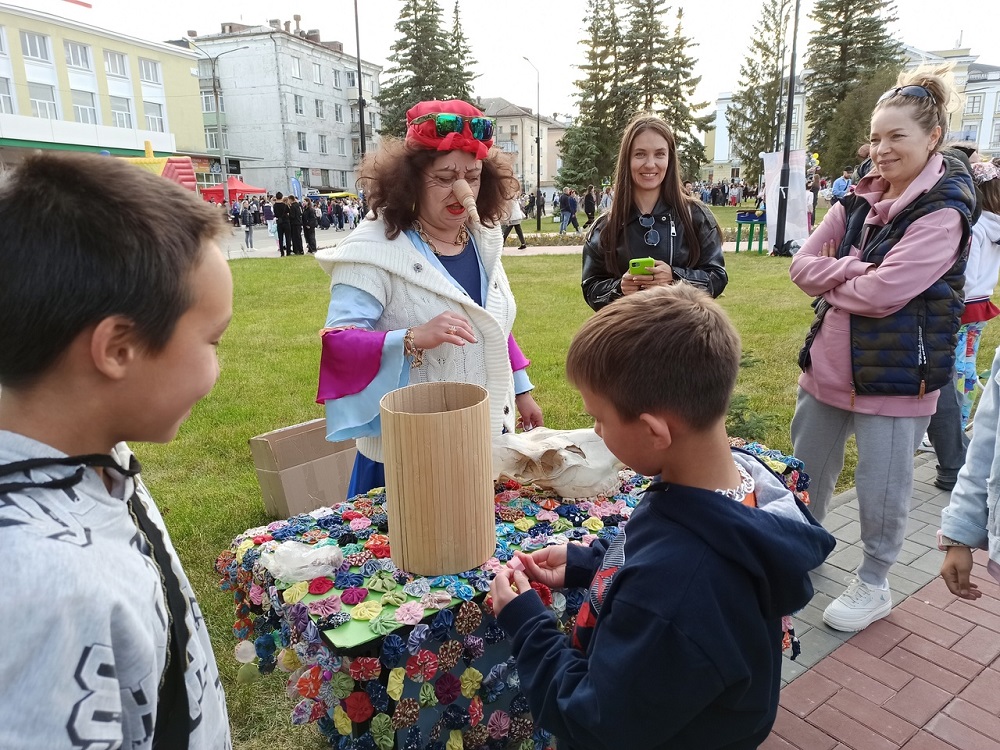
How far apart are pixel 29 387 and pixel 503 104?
3179 inches

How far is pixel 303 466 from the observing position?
3.37 metres

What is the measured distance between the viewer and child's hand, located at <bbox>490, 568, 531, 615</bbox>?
1357 mm

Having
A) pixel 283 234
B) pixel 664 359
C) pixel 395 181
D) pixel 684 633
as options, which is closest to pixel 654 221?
pixel 395 181

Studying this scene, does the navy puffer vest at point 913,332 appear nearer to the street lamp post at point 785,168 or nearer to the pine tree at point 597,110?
the street lamp post at point 785,168

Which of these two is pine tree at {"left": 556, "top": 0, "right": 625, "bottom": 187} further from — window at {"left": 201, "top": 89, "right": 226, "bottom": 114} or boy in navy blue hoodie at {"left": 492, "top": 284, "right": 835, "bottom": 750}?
boy in navy blue hoodie at {"left": 492, "top": 284, "right": 835, "bottom": 750}

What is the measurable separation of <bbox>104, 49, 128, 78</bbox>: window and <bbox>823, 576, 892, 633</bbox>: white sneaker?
4222 cm

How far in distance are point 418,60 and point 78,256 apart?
137ft

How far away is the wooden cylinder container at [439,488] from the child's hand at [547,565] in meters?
0.11

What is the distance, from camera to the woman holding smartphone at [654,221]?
3062mm

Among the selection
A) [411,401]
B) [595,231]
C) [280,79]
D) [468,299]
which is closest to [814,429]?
[595,231]

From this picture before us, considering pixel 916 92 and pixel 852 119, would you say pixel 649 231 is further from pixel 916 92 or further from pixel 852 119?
pixel 852 119

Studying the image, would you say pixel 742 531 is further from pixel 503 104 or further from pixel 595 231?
pixel 503 104

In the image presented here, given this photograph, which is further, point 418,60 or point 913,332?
point 418,60

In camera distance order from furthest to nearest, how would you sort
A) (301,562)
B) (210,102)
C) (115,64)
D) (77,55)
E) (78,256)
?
(210,102) → (115,64) → (77,55) → (301,562) → (78,256)
